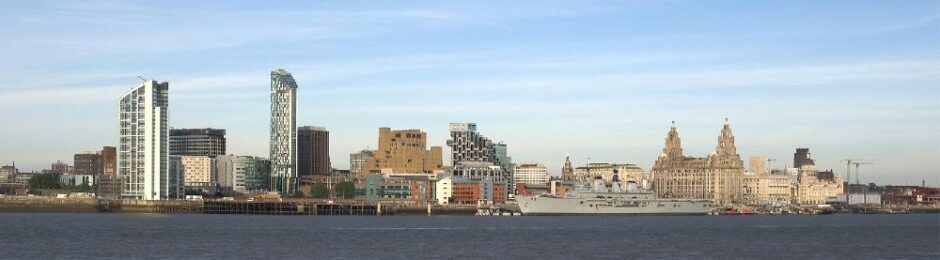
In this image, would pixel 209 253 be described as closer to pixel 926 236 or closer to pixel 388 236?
pixel 388 236

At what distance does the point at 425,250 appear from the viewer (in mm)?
103125

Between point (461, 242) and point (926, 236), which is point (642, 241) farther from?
point (926, 236)

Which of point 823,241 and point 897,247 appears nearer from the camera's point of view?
point 897,247

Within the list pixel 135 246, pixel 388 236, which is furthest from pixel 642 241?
pixel 135 246

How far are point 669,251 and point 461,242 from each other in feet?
67.5

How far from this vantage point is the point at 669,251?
103 m

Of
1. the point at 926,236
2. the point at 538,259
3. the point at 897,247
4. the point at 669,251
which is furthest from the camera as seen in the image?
the point at 926,236

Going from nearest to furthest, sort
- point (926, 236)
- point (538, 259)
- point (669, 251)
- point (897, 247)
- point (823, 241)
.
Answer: point (538, 259)
point (669, 251)
point (897, 247)
point (823, 241)
point (926, 236)

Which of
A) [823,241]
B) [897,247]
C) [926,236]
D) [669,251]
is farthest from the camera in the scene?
[926,236]

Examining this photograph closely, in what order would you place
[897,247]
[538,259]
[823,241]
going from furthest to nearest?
1. [823,241]
2. [897,247]
3. [538,259]

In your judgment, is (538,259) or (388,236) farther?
(388,236)

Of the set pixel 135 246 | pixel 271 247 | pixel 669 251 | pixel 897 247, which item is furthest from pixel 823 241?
pixel 135 246

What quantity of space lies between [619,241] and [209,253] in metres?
37.0

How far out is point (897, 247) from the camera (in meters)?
112
